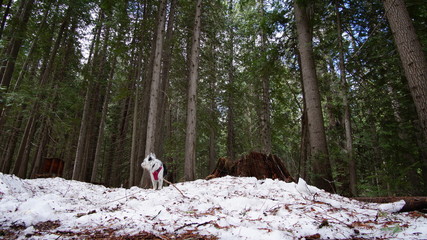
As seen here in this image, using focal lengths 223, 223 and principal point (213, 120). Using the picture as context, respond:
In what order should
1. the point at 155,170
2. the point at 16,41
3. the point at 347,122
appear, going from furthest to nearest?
the point at 16,41, the point at 347,122, the point at 155,170

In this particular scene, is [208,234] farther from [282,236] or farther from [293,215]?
[293,215]

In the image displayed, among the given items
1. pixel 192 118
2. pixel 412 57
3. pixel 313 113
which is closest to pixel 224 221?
pixel 412 57

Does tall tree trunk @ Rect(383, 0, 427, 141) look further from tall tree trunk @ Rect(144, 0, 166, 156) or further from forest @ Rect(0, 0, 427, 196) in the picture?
tall tree trunk @ Rect(144, 0, 166, 156)

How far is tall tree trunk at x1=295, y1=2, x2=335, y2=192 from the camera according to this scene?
276 inches

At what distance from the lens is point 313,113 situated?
7.68 metres

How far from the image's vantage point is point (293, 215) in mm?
3014

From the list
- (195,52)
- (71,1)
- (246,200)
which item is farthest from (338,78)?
(71,1)

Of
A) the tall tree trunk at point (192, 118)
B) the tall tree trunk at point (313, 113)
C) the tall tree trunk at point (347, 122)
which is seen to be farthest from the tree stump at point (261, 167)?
the tall tree trunk at point (347, 122)

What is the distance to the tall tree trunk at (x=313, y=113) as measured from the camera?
7.00m

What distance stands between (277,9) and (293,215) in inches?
386

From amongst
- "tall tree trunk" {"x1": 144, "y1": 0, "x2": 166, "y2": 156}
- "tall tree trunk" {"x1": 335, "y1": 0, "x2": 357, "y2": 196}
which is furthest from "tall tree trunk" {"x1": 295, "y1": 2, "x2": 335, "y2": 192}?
"tall tree trunk" {"x1": 144, "y1": 0, "x2": 166, "y2": 156}

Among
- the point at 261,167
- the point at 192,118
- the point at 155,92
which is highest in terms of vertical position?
the point at 155,92

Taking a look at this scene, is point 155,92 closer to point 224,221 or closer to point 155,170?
point 155,170

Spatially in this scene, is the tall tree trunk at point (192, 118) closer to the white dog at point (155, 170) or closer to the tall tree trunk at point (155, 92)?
the tall tree trunk at point (155, 92)
